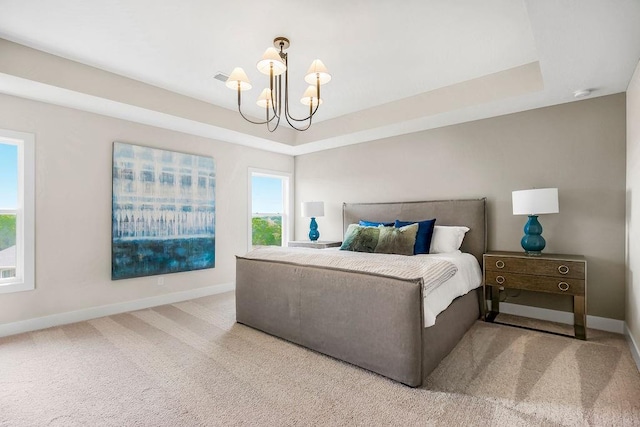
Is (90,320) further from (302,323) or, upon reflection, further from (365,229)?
(365,229)

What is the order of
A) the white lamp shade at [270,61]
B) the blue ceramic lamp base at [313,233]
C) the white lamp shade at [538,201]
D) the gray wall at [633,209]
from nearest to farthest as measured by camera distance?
1. the white lamp shade at [270,61]
2. the gray wall at [633,209]
3. the white lamp shade at [538,201]
4. the blue ceramic lamp base at [313,233]

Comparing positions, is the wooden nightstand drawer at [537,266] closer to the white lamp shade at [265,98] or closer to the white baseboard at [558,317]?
the white baseboard at [558,317]

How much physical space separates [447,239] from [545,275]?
3.22ft

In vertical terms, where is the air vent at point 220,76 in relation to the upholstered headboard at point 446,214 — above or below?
above

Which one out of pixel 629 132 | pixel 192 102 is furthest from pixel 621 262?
pixel 192 102

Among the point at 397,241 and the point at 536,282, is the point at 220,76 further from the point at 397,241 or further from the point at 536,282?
the point at 536,282

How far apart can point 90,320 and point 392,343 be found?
3255 millimetres

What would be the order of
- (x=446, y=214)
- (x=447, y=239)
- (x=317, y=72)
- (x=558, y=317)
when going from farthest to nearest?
(x=446, y=214)
(x=447, y=239)
(x=558, y=317)
(x=317, y=72)

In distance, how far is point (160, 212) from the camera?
411 cm

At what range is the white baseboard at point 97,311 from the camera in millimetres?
3102

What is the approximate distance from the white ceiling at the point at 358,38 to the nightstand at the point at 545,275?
1576 millimetres

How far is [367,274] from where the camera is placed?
2.36m

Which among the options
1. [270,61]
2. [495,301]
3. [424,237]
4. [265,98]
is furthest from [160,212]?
[495,301]

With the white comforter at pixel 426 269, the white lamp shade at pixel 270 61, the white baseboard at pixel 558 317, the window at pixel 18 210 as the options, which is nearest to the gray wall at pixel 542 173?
the white baseboard at pixel 558 317
